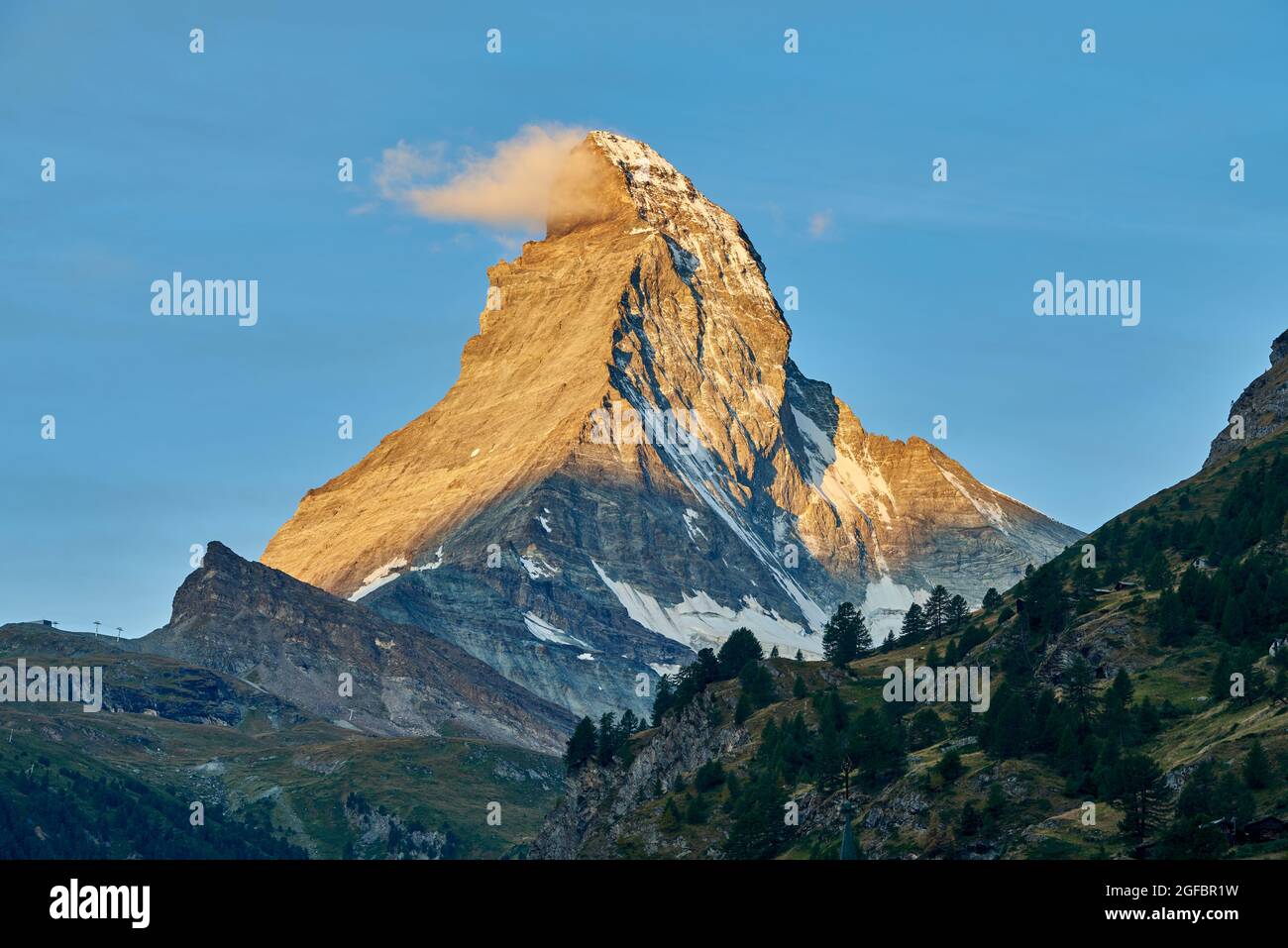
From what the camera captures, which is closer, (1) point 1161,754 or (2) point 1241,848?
(2) point 1241,848

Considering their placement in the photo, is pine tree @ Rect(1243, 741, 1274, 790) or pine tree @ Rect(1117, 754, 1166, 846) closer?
pine tree @ Rect(1243, 741, 1274, 790)

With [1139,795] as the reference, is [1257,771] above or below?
above

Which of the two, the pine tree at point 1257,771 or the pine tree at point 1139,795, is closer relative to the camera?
the pine tree at point 1257,771

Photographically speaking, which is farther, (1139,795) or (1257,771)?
(1139,795)

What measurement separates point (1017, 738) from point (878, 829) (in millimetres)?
17615
